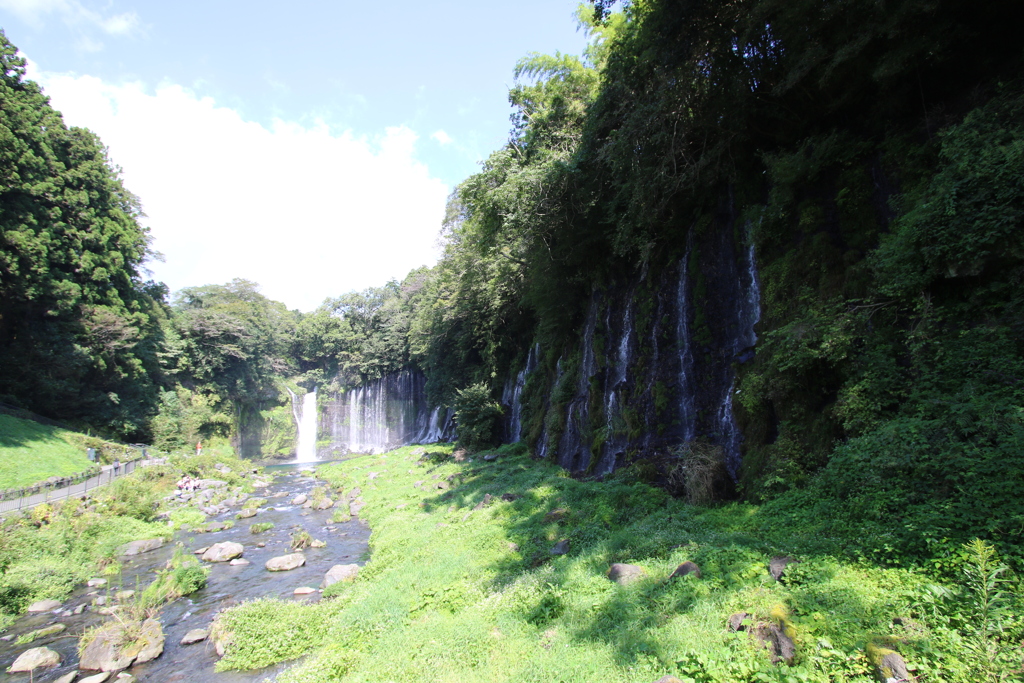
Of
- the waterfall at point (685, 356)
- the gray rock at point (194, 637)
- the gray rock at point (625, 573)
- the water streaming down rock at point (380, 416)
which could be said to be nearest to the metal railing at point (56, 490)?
the gray rock at point (194, 637)

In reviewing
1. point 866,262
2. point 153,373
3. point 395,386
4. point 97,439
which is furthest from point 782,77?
point 395,386

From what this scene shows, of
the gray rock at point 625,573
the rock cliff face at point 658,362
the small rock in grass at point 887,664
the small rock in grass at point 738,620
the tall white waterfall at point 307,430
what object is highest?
the rock cliff face at point 658,362

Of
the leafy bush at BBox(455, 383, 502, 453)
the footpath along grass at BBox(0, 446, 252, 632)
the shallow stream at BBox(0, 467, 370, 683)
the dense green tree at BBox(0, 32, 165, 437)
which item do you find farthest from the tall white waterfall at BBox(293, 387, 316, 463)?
the shallow stream at BBox(0, 467, 370, 683)

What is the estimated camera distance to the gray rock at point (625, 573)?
651 cm

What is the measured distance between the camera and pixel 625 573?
21.8 ft

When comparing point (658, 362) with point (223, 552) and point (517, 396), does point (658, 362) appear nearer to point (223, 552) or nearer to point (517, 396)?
point (223, 552)

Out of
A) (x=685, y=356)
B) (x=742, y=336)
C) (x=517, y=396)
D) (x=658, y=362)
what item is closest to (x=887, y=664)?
(x=742, y=336)

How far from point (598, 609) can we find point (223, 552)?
1171 centimetres

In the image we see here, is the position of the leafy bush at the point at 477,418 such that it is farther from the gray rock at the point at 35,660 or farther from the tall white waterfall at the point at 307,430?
the tall white waterfall at the point at 307,430

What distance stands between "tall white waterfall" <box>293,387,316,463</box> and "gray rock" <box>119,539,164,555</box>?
3519 centimetres

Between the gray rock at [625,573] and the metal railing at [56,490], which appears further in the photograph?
the metal railing at [56,490]

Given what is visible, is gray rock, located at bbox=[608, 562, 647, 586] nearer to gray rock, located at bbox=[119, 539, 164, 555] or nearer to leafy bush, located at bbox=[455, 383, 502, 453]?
gray rock, located at bbox=[119, 539, 164, 555]

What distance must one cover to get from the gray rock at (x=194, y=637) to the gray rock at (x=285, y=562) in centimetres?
348

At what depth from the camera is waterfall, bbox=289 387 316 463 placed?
49.3 metres
